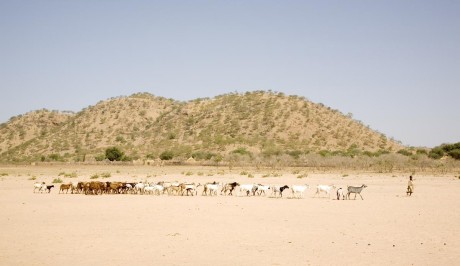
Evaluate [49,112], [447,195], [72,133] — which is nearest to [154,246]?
[447,195]

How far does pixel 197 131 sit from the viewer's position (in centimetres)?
10450

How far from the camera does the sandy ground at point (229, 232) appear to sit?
496 inches

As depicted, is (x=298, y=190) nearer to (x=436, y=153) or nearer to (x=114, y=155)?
(x=114, y=155)

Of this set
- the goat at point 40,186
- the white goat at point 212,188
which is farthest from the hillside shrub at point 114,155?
the white goat at point 212,188

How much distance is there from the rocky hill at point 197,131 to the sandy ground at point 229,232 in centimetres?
5715

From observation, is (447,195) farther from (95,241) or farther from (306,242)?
(95,241)

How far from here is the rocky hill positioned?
307ft

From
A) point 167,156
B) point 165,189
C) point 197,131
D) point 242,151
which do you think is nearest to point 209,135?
point 197,131

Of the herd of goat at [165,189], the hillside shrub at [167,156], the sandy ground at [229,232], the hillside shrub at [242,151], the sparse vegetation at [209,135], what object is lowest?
the sandy ground at [229,232]

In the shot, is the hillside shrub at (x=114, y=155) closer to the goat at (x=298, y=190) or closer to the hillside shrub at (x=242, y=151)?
the hillside shrub at (x=242, y=151)

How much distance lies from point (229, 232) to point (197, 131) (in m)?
88.4

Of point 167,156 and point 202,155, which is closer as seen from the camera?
point 202,155

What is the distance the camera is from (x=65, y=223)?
18.4m

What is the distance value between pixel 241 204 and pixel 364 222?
8.01 metres
